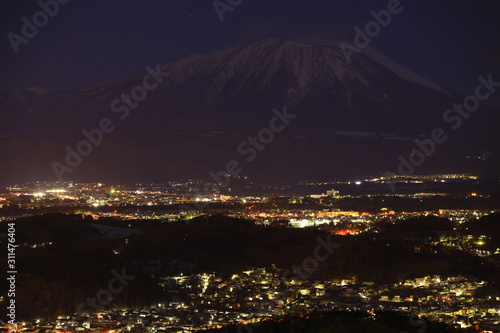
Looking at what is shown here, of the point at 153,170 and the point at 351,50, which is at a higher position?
the point at 351,50

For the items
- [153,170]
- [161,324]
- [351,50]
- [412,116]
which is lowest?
[161,324]

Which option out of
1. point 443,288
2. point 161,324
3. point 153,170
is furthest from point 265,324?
point 153,170

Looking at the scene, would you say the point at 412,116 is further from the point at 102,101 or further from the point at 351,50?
the point at 102,101

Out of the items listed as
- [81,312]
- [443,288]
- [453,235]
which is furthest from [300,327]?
[453,235]

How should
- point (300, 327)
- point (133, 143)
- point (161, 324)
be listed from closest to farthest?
point (300, 327)
point (161, 324)
point (133, 143)

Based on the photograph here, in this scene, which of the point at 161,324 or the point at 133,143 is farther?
the point at 133,143

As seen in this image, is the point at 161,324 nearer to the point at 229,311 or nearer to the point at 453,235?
the point at 229,311

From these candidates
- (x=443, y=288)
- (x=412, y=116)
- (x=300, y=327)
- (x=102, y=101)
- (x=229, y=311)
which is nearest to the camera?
(x=300, y=327)
